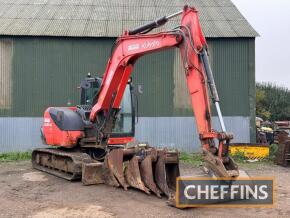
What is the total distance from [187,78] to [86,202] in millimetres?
2943

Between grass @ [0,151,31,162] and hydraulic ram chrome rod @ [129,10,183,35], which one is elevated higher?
hydraulic ram chrome rod @ [129,10,183,35]

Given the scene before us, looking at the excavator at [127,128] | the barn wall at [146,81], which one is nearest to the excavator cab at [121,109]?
the excavator at [127,128]

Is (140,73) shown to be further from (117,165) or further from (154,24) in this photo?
(117,165)

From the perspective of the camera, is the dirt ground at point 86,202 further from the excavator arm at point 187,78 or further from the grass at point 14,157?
the grass at point 14,157

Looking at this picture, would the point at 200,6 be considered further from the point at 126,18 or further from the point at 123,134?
the point at 123,134

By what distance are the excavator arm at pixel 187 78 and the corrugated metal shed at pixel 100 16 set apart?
8565 mm

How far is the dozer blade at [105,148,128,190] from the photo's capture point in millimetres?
8630

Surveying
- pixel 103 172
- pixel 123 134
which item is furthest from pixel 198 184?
pixel 123 134

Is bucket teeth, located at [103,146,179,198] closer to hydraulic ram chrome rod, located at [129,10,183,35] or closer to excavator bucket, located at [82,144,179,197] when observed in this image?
excavator bucket, located at [82,144,179,197]

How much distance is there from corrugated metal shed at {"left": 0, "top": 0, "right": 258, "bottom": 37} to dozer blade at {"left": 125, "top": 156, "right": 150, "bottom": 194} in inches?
414

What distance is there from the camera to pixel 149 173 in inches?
312

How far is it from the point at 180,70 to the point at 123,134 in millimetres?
8011

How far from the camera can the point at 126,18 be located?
64.2ft

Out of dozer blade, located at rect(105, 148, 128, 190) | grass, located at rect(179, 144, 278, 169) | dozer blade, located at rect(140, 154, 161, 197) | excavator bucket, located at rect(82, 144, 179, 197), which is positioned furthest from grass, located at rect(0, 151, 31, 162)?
dozer blade, located at rect(140, 154, 161, 197)
